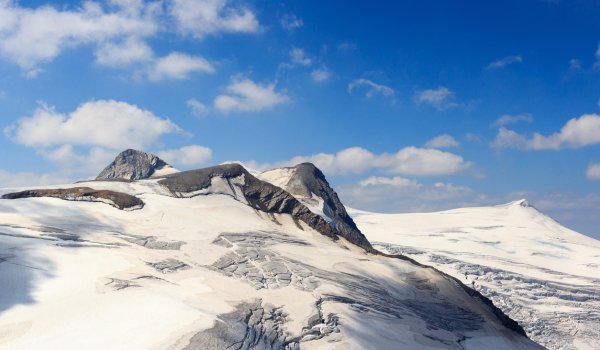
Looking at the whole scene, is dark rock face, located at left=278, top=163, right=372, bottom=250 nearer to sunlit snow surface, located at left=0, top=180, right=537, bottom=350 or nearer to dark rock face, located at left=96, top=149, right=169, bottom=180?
dark rock face, located at left=96, top=149, right=169, bottom=180

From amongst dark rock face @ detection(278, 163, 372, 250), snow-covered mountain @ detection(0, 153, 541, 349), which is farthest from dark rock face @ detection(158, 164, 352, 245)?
dark rock face @ detection(278, 163, 372, 250)

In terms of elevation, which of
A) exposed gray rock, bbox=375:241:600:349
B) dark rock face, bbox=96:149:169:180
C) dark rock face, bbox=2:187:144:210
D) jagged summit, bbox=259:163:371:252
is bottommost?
exposed gray rock, bbox=375:241:600:349

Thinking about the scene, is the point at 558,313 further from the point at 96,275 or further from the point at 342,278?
the point at 96,275

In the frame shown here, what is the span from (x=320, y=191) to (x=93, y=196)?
56337 mm

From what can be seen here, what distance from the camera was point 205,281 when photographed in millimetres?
34688

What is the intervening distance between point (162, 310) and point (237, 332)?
4160 millimetres

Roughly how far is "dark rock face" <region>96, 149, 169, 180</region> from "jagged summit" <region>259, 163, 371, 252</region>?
2585 centimetres

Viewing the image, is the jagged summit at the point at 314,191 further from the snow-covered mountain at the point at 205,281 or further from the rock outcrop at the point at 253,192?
the snow-covered mountain at the point at 205,281

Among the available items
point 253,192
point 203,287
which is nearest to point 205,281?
point 203,287

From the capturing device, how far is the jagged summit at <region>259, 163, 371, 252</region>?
9031 centimetres

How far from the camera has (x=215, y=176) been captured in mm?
63562

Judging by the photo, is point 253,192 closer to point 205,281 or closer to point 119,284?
point 205,281

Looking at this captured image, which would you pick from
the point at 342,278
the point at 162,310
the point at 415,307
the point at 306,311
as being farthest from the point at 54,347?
the point at 415,307

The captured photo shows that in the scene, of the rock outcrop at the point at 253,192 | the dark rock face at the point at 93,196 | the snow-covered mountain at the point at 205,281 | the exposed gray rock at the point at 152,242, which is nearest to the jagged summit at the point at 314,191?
the rock outcrop at the point at 253,192
